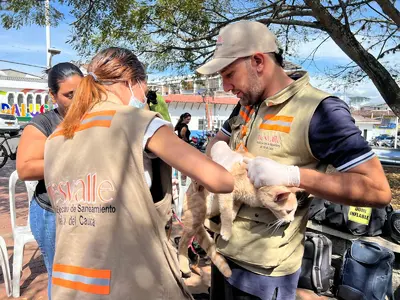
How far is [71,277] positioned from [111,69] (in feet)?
2.53

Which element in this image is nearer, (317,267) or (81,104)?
(81,104)

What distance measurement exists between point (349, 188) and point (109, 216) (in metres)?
0.86

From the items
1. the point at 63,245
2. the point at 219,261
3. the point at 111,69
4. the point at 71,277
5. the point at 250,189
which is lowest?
the point at 219,261

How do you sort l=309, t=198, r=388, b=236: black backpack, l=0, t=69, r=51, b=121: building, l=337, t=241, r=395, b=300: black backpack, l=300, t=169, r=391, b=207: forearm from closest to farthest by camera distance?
l=300, t=169, r=391, b=207: forearm < l=337, t=241, r=395, b=300: black backpack < l=309, t=198, r=388, b=236: black backpack < l=0, t=69, r=51, b=121: building

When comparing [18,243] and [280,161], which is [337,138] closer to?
[280,161]

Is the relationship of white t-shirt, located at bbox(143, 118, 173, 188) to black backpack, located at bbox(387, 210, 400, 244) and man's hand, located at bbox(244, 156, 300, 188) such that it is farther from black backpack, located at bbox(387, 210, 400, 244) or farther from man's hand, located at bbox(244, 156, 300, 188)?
black backpack, located at bbox(387, 210, 400, 244)

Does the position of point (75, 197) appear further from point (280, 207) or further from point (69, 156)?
point (280, 207)

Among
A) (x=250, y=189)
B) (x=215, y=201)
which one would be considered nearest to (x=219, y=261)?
(x=215, y=201)

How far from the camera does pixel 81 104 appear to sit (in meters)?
1.22

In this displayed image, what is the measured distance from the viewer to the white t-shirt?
44.2 inches

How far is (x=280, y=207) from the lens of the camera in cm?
136

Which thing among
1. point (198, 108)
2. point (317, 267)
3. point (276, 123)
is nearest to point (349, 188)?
point (276, 123)

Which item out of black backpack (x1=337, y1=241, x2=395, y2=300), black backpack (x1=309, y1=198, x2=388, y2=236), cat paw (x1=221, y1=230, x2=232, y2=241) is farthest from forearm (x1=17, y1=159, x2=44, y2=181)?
black backpack (x1=337, y1=241, x2=395, y2=300)

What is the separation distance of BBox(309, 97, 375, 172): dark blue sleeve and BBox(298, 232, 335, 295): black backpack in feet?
8.31
